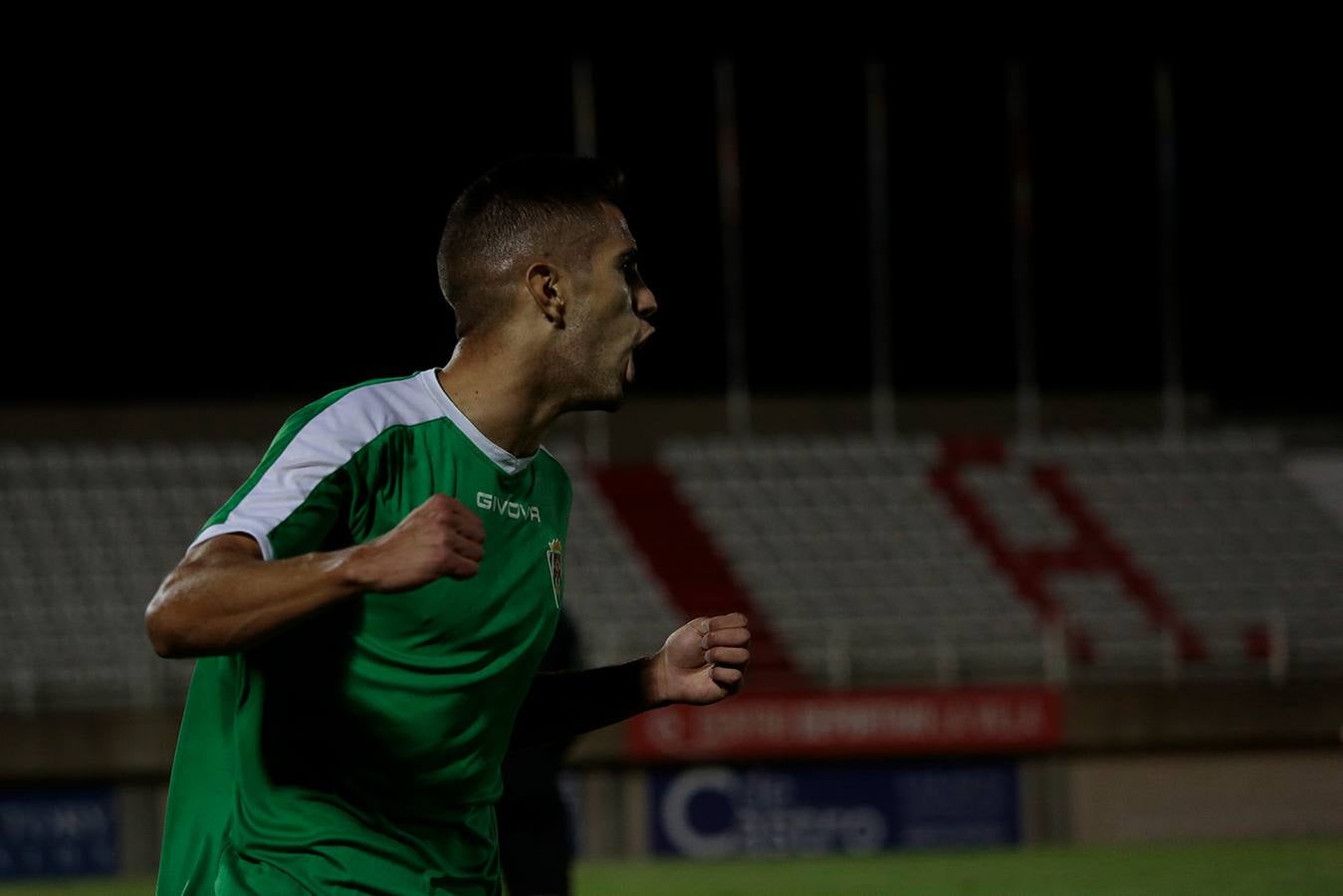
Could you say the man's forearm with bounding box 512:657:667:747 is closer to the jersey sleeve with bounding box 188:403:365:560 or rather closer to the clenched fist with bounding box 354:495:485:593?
the jersey sleeve with bounding box 188:403:365:560

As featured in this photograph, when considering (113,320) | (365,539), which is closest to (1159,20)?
(113,320)

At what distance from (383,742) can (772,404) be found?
2093 centimetres

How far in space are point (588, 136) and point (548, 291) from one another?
21062mm

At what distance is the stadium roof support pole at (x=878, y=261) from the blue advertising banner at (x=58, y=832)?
1069cm

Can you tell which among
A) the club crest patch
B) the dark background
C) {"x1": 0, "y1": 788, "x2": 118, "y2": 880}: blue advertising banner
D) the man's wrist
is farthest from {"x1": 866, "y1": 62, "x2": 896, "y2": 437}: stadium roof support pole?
the club crest patch

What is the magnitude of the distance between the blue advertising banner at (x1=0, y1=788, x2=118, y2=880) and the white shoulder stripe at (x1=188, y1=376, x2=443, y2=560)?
13.8 metres

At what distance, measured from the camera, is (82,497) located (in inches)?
842

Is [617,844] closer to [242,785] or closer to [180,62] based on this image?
[180,62]

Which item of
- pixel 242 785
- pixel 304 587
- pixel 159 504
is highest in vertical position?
pixel 304 587

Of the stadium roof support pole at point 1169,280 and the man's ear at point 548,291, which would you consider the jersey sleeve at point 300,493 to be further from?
the stadium roof support pole at point 1169,280

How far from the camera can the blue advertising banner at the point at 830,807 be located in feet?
54.9

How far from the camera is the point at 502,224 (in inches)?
125

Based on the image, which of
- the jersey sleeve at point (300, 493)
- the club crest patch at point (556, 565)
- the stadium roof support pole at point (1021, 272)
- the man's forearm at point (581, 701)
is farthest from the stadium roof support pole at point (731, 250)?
the jersey sleeve at point (300, 493)

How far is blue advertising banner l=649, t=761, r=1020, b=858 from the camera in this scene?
16.7 m
